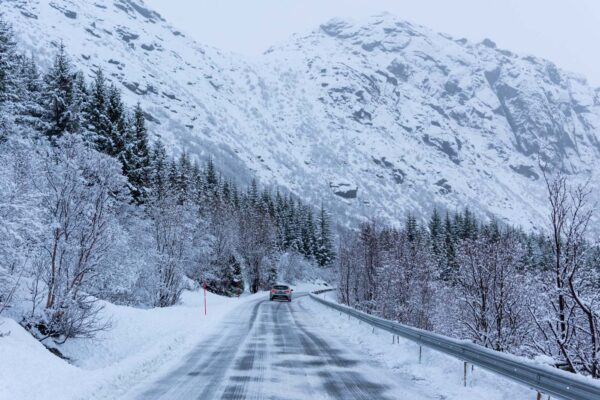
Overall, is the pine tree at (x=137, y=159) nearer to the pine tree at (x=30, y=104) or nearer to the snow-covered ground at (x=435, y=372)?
the pine tree at (x=30, y=104)

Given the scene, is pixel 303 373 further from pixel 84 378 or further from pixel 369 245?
pixel 369 245

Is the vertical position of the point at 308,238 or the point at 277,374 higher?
the point at 308,238

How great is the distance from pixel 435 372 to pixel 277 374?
11.5 ft

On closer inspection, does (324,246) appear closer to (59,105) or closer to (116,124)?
(116,124)

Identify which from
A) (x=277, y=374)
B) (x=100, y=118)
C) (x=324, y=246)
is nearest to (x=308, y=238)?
(x=324, y=246)

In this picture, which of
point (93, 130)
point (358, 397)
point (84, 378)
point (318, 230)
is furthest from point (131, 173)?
point (318, 230)

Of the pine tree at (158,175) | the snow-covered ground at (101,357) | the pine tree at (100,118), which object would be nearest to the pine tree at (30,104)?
the pine tree at (100,118)

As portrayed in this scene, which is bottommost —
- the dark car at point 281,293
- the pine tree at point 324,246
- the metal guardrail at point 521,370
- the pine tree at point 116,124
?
the dark car at point 281,293

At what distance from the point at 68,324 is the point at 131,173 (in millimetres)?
20890

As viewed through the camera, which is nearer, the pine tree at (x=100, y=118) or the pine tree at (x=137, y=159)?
the pine tree at (x=100, y=118)

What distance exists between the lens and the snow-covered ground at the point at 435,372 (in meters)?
8.50

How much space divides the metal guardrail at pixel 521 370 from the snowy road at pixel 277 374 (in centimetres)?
122

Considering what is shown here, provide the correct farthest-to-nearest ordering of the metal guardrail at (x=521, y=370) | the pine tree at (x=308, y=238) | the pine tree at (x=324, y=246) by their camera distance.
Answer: the pine tree at (x=324, y=246), the pine tree at (x=308, y=238), the metal guardrail at (x=521, y=370)

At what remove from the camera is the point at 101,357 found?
15.7 metres
